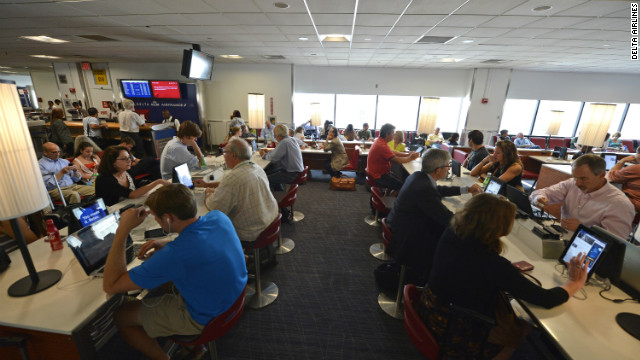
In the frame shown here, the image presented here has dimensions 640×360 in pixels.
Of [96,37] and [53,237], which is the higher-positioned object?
[96,37]

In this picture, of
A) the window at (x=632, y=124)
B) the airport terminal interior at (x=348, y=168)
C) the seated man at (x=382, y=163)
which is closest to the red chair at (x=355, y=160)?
the airport terminal interior at (x=348, y=168)

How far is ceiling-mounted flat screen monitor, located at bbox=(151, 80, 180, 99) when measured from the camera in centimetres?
888

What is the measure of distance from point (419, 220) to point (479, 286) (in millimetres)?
841

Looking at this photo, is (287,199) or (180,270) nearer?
(180,270)

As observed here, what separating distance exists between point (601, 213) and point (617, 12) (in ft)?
8.96

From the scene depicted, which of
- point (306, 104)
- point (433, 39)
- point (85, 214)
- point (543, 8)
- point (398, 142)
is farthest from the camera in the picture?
point (306, 104)

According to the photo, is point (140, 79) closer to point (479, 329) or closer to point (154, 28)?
point (154, 28)

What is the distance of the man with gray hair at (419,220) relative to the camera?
210 cm

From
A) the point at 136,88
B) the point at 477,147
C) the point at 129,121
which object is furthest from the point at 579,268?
the point at 136,88

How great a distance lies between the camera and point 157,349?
168 cm

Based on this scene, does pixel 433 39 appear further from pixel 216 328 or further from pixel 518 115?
pixel 518 115

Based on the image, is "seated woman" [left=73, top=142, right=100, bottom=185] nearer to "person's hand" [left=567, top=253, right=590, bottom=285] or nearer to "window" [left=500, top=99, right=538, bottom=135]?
"person's hand" [left=567, top=253, right=590, bottom=285]

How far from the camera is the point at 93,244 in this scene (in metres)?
1.57

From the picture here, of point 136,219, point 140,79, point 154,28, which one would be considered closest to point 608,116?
point 136,219
